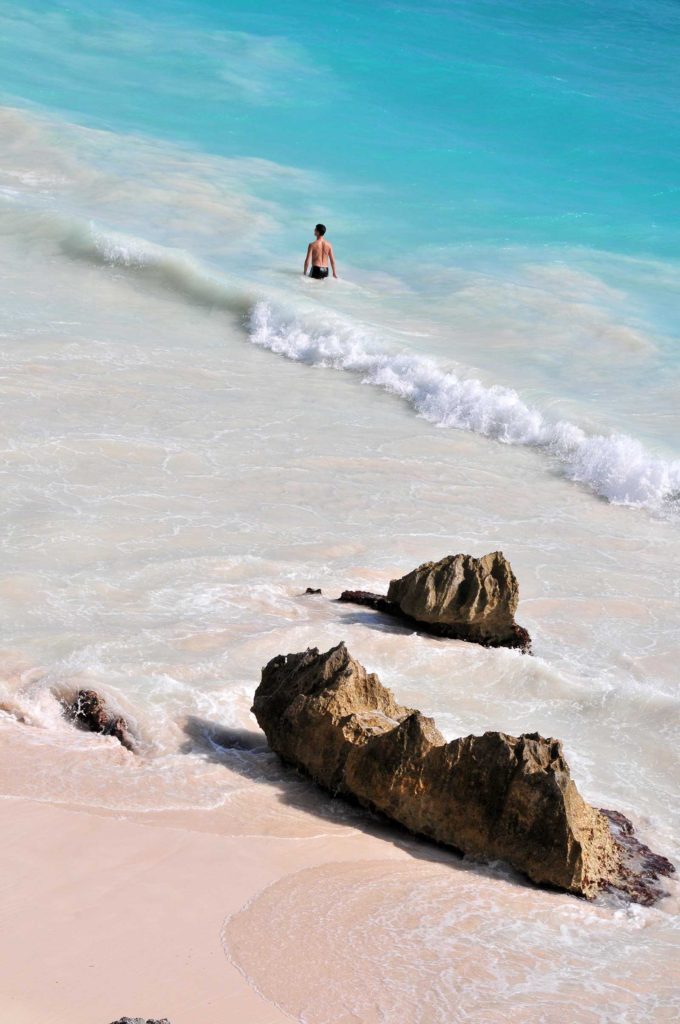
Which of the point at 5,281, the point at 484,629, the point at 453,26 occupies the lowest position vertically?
the point at 484,629

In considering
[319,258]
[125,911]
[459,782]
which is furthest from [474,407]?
[125,911]

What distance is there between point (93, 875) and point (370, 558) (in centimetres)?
467

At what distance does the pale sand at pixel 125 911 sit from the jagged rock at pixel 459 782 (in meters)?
0.29

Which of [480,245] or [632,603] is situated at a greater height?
[480,245]

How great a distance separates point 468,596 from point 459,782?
2.14 meters

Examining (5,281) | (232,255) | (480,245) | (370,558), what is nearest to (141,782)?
(370,558)

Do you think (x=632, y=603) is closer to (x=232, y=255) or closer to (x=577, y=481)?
(x=577, y=481)

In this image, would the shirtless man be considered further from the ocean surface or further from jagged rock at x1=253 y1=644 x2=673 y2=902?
jagged rock at x1=253 y1=644 x2=673 y2=902

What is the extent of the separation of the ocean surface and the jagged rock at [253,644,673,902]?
14 centimetres

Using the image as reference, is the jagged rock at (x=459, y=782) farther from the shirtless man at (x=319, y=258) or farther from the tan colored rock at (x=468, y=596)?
the shirtless man at (x=319, y=258)

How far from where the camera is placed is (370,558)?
353 inches

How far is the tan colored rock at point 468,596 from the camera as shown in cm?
733

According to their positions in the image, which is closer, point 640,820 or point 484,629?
point 640,820

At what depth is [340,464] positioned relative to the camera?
11141 millimetres
